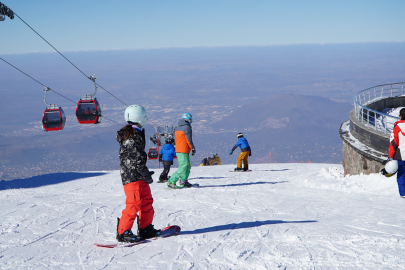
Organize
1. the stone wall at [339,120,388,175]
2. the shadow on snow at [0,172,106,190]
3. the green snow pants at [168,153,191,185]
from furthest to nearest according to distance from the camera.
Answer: the shadow on snow at [0,172,106,190], the stone wall at [339,120,388,175], the green snow pants at [168,153,191,185]

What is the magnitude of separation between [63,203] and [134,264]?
4.02m

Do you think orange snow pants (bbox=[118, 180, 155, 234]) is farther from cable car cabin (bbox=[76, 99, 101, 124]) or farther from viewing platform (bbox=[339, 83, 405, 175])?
cable car cabin (bbox=[76, 99, 101, 124])

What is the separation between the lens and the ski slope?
3.23 meters

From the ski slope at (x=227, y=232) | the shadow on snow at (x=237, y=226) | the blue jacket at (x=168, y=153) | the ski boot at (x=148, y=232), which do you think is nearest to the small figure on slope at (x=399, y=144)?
the ski slope at (x=227, y=232)

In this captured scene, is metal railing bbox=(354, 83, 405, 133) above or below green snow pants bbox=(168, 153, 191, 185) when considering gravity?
above

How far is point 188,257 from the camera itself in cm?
335

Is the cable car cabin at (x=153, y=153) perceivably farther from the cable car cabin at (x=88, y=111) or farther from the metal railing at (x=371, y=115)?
the metal railing at (x=371, y=115)

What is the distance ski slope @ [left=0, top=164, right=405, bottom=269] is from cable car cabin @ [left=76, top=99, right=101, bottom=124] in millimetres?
9790

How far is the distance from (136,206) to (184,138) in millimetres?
4056

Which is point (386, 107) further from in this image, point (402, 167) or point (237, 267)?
point (237, 267)

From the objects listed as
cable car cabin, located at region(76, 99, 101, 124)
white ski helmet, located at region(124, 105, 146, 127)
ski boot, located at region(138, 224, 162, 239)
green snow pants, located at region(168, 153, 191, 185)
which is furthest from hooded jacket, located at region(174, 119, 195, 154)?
cable car cabin, located at region(76, 99, 101, 124)

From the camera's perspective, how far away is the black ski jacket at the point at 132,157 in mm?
3607

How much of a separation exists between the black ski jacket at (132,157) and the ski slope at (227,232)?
78 cm

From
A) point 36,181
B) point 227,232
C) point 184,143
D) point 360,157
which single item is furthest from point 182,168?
point 36,181
